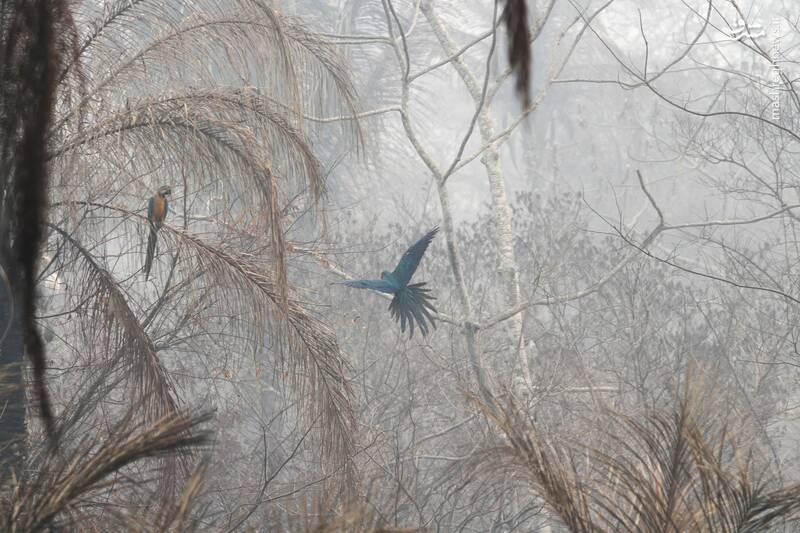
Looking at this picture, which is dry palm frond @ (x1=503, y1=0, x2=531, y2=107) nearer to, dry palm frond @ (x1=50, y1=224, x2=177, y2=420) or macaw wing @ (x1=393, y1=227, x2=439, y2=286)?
macaw wing @ (x1=393, y1=227, x2=439, y2=286)

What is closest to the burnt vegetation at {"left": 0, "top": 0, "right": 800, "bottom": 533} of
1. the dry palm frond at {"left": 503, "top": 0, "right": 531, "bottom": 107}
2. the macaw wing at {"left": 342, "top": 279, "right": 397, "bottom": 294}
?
the dry palm frond at {"left": 503, "top": 0, "right": 531, "bottom": 107}

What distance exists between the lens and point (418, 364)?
893cm

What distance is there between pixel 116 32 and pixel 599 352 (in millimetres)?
6683

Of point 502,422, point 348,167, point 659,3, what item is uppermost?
point 659,3

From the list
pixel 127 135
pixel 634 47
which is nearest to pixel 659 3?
pixel 634 47

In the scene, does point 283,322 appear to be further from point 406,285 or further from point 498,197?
point 498,197

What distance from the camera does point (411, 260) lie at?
15.9ft

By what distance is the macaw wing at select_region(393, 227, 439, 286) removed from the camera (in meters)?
4.71

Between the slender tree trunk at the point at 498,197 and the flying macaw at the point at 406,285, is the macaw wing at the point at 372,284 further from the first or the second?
the slender tree trunk at the point at 498,197

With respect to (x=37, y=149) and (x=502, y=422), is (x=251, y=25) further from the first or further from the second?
(x=37, y=149)

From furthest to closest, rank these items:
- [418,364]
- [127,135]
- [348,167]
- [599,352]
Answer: [348,167] < [599,352] < [418,364] < [127,135]

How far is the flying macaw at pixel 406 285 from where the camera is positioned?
4.71 meters

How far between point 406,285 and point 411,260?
35 centimetres

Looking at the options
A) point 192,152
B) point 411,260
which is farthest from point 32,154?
point 192,152
